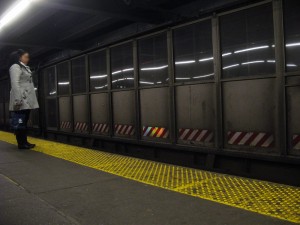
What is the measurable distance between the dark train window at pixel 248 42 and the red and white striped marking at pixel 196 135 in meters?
0.94

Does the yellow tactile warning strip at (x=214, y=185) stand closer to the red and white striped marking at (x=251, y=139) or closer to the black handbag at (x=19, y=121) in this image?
the red and white striped marking at (x=251, y=139)

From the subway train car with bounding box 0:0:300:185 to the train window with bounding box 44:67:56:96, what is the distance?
242 cm

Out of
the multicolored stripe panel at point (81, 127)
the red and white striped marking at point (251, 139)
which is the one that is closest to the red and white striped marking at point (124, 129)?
the multicolored stripe panel at point (81, 127)

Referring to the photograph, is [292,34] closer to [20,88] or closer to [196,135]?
[196,135]

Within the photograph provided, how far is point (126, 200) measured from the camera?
3.41 m

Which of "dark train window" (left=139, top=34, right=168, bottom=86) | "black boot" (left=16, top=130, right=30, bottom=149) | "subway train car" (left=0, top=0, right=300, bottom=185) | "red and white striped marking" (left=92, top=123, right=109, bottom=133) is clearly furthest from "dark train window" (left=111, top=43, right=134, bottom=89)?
"black boot" (left=16, top=130, right=30, bottom=149)

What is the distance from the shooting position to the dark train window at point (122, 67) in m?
6.74

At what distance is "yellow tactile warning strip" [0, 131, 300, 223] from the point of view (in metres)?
3.07

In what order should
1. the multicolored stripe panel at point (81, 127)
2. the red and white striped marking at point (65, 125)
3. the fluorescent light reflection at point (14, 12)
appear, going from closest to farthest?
the fluorescent light reflection at point (14, 12)
the multicolored stripe panel at point (81, 127)
the red and white striped marking at point (65, 125)

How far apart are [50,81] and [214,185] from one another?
780cm

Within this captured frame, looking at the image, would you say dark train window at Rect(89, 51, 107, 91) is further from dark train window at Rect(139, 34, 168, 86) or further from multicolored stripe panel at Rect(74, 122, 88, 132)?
dark train window at Rect(139, 34, 168, 86)

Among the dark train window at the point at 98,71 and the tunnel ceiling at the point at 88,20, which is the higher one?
the tunnel ceiling at the point at 88,20

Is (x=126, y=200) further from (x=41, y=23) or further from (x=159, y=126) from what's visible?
(x=41, y=23)

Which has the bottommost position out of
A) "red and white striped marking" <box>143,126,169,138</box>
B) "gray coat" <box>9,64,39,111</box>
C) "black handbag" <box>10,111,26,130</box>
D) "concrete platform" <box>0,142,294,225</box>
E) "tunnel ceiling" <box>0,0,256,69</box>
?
"concrete platform" <box>0,142,294,225</box>
